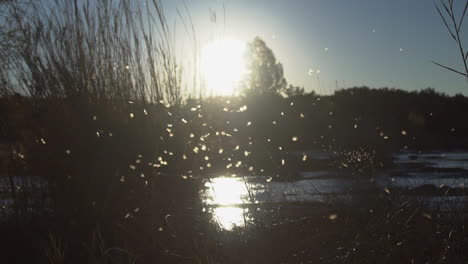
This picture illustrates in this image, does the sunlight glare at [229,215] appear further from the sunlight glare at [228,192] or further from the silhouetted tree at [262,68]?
the silhouetted tree at [262,68]

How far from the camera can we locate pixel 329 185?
5.74m

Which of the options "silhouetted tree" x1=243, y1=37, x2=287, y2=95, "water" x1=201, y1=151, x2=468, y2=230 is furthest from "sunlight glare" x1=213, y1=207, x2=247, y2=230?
"silhouetted tree" x1=243, y1=37, x2=287, y2=95

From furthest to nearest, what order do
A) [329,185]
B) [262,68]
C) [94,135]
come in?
[262,68], [329,185], [94,135]

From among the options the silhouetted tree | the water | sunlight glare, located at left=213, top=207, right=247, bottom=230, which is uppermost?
the silhouetted tree

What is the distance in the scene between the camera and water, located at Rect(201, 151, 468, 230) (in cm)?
413

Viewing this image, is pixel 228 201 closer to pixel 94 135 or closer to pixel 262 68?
pixel 94 135

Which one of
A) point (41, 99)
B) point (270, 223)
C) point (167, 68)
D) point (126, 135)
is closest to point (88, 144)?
point (126, 135)

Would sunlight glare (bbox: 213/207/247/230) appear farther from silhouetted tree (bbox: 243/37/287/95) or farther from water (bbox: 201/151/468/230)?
silhouetted tree (bbox: 243/37/287/95)

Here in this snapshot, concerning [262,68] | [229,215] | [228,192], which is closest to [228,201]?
[228,192]

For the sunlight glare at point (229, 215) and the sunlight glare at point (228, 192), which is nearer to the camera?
the sunlight glare at point (229, 215)

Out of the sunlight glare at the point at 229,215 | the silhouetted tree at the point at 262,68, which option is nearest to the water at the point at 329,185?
the sunlight glare at the point at 229,215

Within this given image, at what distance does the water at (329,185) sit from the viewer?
4129mm

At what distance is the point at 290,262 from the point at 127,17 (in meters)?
2.78

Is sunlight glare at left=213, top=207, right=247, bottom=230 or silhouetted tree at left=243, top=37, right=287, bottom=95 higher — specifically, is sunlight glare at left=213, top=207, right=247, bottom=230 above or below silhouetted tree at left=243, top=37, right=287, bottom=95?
below
